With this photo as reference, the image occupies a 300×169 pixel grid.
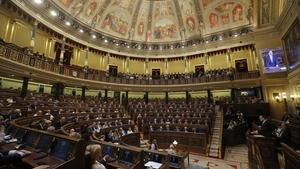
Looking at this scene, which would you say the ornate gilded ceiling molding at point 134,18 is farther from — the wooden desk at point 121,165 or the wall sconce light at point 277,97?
the wooden desk at point 121,165

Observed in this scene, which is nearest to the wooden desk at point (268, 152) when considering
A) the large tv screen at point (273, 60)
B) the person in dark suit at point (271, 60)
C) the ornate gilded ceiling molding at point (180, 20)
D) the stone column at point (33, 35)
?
the large tv screen at point (273, 60)

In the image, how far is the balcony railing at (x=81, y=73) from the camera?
9.14 metres

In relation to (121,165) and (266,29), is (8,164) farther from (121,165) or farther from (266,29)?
(266,29)

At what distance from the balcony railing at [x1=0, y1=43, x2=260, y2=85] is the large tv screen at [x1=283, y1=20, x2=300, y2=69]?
441 cm

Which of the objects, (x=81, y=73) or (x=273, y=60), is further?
(x=81, y=73)

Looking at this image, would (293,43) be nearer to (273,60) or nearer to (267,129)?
(273,60)

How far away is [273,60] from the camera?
12.3 m

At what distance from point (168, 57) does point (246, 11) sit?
32.7 feet

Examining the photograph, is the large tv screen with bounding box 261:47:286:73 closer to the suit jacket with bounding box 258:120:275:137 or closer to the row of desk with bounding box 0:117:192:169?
the suit jacket with bounding box 258:120:275:137

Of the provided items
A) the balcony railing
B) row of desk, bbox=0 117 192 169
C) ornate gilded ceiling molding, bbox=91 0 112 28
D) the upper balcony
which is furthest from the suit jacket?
ornate gilded ceiling molding, bbox=91 0 112 28

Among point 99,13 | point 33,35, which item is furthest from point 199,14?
point 33,35

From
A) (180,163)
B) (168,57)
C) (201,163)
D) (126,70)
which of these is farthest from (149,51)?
(180,163)

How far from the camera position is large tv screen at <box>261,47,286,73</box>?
38.5ft

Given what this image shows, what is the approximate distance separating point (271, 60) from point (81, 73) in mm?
16205
